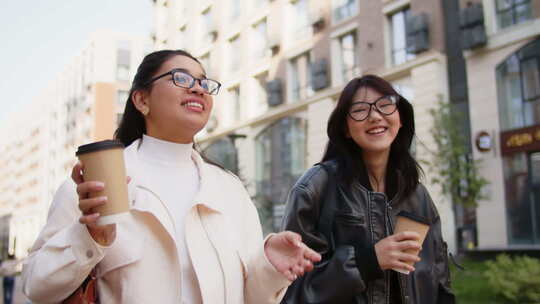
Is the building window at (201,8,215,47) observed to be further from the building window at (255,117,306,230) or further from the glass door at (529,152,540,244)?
the glass door at (529,152,540,244)

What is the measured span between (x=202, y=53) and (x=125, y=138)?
31186 millimetres

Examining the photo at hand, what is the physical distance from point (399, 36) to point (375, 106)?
1773 cm

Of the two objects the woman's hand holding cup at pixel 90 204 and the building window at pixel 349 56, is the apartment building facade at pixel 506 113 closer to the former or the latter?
the building window at pixel 349 56

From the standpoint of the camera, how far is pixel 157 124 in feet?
7.23

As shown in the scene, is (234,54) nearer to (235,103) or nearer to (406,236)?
(235,103)

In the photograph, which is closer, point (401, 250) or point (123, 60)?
point (401, 250)

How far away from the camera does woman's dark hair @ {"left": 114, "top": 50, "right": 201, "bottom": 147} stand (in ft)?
7.44

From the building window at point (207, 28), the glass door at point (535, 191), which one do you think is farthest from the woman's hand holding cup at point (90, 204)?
the building window at point (207, 28)

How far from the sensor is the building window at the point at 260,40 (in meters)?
27.3

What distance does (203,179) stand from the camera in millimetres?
2176

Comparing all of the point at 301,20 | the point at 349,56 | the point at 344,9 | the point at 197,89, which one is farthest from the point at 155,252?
the point at 301,20

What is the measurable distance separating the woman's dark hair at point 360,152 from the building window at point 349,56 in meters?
18.5

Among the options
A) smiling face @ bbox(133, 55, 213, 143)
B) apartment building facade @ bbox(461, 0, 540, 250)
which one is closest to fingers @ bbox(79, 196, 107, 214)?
smiling face @ bbox(133, 55, 213, 143)

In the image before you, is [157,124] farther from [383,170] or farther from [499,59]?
A: [499,59]
